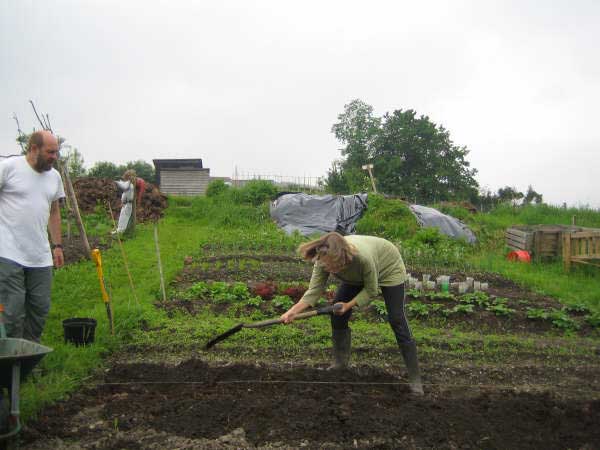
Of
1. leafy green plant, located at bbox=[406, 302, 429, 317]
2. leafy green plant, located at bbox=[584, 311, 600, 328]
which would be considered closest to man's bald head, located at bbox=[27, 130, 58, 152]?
leafy green plant, located at bbox=[406, 302, 429, 317]

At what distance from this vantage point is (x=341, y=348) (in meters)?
4.69

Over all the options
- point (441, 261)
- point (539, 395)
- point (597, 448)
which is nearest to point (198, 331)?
point (539, 395)

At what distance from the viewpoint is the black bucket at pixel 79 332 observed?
16.3 feet

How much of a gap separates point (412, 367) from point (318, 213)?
38.3 feet

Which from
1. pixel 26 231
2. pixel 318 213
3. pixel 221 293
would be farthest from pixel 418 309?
pixel 318 213

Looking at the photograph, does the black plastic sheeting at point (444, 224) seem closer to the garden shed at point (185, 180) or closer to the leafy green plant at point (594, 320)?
the leafy green plant at point (594, 320)

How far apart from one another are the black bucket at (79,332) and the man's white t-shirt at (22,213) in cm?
113

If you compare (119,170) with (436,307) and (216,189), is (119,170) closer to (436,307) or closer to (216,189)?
(216,189)

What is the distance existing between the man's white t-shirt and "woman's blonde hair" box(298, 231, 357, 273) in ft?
7.07

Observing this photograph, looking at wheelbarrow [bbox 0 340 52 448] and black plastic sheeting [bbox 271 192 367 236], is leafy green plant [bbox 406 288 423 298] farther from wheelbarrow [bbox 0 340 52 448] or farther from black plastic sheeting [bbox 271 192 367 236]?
black plastic sheeting [bbox 271 192 367 236]

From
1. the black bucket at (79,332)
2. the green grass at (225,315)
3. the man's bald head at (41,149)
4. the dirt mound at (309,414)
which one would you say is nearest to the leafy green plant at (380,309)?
the green grass at (225,315)

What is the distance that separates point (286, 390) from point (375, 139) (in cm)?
3046

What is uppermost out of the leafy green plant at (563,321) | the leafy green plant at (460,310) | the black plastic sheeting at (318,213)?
the black plastic sheeting at (318,213)

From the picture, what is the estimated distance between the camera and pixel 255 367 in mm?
4707
